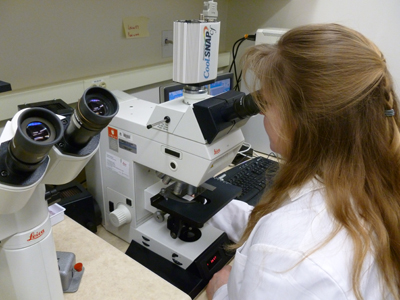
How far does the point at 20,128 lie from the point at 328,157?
54 cm

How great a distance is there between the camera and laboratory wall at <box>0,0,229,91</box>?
108 cm

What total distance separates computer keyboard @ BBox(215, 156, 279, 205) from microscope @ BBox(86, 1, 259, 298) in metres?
0.25

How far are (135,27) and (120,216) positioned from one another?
849 mm

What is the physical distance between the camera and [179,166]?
2.94ft

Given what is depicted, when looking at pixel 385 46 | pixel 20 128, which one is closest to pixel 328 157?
pixel 20 128

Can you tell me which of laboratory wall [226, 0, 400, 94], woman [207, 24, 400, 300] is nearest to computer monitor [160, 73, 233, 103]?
laboratory wall [226, 0, 400, 94]

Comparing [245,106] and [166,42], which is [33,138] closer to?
[245,106]

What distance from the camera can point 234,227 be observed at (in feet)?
3.65

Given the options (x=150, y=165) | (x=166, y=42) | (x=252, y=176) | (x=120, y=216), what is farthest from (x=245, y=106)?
(x=166, y=42)

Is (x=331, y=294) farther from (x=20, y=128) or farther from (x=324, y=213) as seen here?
(x=20, y=128)

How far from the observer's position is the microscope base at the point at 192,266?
0.94 m

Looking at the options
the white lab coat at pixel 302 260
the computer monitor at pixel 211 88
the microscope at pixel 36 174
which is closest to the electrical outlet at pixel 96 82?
the computer monitor at pixel 211 88

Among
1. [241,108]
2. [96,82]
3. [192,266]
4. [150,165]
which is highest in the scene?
[241,108]

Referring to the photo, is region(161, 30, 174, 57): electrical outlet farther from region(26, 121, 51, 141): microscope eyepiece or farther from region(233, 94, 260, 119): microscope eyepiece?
region(26, 121, 51, 141): microscope eyepiece
